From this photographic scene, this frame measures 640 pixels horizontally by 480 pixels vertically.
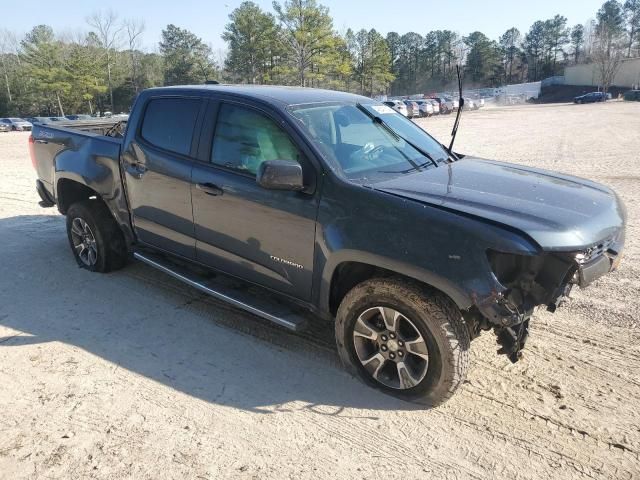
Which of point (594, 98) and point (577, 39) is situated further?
point (577, 39)

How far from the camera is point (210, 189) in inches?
152

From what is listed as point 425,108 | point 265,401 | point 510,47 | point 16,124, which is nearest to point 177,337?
point 265,401

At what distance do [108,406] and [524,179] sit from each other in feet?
10.6

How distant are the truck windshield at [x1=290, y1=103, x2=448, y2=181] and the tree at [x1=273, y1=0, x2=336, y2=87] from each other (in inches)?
2172

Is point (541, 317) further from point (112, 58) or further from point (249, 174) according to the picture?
point (112, 58)

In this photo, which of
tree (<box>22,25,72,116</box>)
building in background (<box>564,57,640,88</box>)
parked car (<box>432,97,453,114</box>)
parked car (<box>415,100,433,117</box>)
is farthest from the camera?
building in background (<box>564,57,640,88</box>)

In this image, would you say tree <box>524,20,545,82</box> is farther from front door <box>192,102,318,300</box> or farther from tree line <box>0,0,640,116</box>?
front door <box>192,102,318,300</box>

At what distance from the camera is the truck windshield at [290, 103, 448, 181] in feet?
11.5

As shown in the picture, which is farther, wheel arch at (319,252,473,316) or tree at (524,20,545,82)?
tree at (524,20,545,82)

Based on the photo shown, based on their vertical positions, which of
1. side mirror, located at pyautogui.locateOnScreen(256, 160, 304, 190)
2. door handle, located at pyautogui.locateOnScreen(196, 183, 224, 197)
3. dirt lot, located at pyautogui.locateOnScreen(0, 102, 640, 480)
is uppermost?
side mirror, located at pyautogui.locateOnScreen(256, 160, 304, 190)

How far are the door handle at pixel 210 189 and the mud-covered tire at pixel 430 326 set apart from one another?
1311 mm

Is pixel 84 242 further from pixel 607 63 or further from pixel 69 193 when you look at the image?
pixel 607 63

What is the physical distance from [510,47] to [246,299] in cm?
11632

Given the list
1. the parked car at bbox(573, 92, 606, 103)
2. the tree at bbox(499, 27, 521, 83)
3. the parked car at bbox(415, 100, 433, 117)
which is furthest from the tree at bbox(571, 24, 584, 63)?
the parked car at bbox(415, 100, 433, 117)
